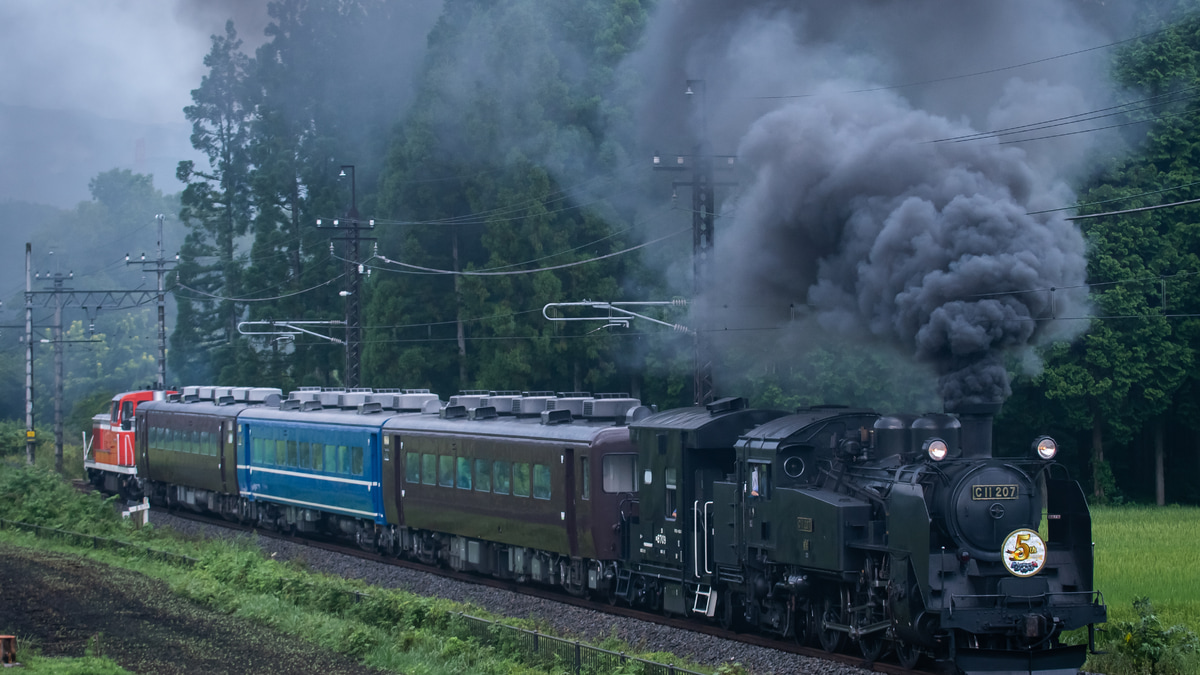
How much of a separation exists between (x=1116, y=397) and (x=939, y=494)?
90.1 ft

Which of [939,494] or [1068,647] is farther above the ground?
[939,494]

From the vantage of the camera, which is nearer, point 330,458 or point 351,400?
point 330,458

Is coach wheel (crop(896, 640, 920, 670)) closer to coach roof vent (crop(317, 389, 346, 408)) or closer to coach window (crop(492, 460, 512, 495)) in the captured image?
coach window (crop(492, 460, 512, 495))

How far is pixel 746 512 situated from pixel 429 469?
10.1 meters

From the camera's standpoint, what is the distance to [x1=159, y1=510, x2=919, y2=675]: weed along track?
48.3 feet

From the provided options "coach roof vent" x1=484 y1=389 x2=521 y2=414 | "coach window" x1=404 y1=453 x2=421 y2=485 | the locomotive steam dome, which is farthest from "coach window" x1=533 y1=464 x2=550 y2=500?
the locomotive steam dome

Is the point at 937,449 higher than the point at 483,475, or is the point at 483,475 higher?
the point at 937,449

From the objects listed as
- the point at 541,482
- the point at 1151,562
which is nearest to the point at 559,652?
the point at 541,482

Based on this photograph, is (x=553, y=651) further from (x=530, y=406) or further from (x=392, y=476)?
(x=392, y=476)

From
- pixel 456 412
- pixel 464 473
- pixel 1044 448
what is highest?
pixel 1044 448

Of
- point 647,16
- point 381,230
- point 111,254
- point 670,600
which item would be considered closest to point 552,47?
point 647,16

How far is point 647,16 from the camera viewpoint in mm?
41969

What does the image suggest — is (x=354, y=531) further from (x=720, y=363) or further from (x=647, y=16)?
(x=647, y=16)

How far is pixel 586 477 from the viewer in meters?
19.4
